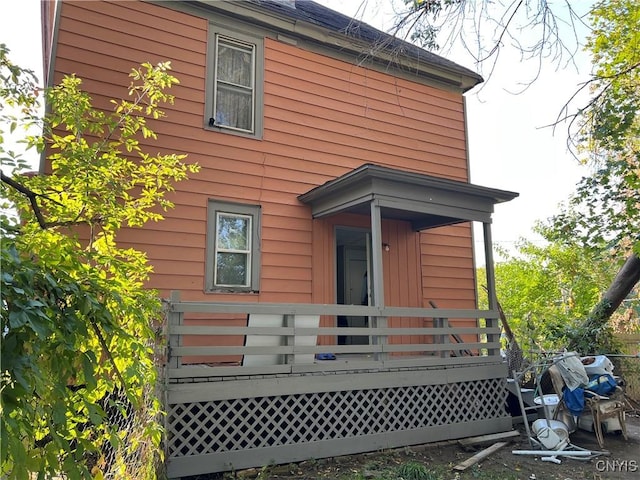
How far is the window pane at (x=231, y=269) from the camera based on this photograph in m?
6.36

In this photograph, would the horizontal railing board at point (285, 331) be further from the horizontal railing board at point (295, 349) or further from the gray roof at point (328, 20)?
the gray roof at point (328, 20)

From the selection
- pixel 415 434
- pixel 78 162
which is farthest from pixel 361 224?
pixel 78 162

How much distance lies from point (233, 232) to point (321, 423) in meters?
2.99

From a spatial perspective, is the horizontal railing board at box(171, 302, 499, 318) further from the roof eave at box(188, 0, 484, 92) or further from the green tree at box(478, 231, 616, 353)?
the green tree at box(478, 231, 616, 353)

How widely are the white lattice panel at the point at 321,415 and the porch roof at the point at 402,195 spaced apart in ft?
8.12

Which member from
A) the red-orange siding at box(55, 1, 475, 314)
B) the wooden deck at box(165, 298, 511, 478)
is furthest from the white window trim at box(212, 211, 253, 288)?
the wooden deck at box(165, 298, 511, 478)

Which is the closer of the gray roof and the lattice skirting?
the lattice skirting

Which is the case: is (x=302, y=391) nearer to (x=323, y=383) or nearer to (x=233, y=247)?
(x=323, y=383)

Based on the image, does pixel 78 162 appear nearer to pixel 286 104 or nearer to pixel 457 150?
pixel 286 104

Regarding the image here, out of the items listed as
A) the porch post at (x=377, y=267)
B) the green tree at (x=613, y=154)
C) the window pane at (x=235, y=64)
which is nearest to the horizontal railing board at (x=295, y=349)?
the porch post at (x=377, y=267)

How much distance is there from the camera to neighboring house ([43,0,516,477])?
4.58 meters

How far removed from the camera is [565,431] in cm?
539

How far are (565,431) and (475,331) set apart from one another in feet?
5.19

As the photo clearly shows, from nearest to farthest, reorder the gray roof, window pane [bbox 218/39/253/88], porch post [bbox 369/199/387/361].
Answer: porch post [bbox 369/199/387/361] < the gray roof < window pane [bbox 218/39/253/88]
